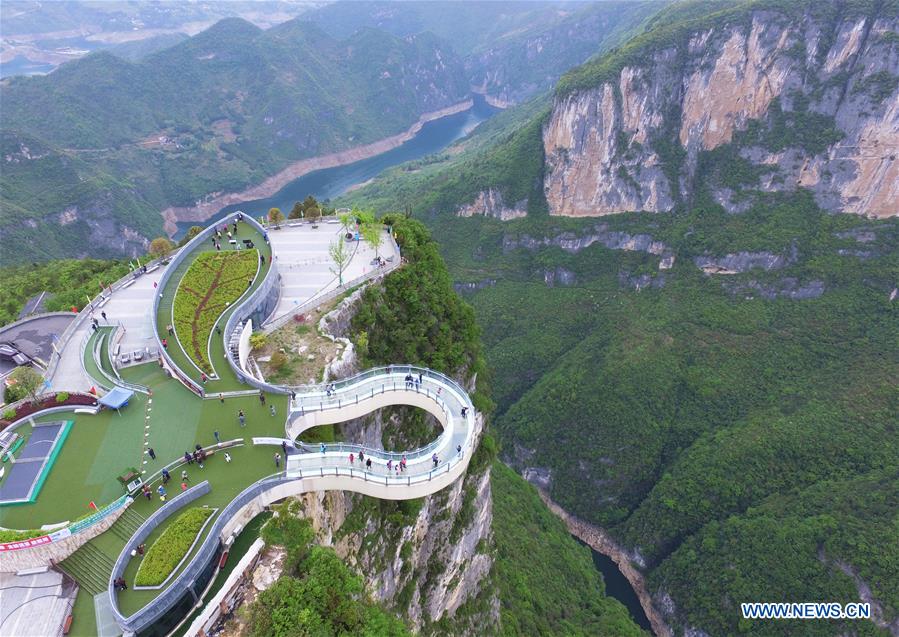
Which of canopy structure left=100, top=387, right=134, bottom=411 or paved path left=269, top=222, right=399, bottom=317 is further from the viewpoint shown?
paved path left=269, top=222, right=399, bottom=317

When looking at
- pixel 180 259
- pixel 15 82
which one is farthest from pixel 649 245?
pixel 15 82

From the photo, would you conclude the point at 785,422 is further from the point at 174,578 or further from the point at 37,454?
the point at 37,454

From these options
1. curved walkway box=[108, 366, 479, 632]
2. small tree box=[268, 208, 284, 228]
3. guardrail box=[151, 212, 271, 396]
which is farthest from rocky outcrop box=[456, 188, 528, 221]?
curved walkway box=[108, 366, 479, 632]

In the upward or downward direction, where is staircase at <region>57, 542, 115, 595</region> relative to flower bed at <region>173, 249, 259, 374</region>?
downward

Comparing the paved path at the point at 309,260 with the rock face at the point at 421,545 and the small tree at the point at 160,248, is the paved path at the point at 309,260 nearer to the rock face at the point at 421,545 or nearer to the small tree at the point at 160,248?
the small tree at the point at 160,248

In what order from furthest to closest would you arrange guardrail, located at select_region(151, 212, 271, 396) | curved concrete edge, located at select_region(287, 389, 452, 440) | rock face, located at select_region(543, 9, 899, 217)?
rock face, located at select_region(543, 9, 899, 217), guardrail, located at select_region(151, 212, 271, 396), curved concrete edge, located at select_region(287, 389, 452, 440)

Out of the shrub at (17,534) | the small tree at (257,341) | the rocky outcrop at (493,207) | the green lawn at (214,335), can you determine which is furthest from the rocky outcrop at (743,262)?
the shrub at (17,534)

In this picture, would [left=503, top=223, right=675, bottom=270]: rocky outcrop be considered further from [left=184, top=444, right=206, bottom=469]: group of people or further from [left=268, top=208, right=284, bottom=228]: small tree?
[left=184, top=444, right=206, bottom=469]: group of people

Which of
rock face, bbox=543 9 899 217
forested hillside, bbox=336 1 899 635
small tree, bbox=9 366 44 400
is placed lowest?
forested hillside, bbox=336 1 899 635
